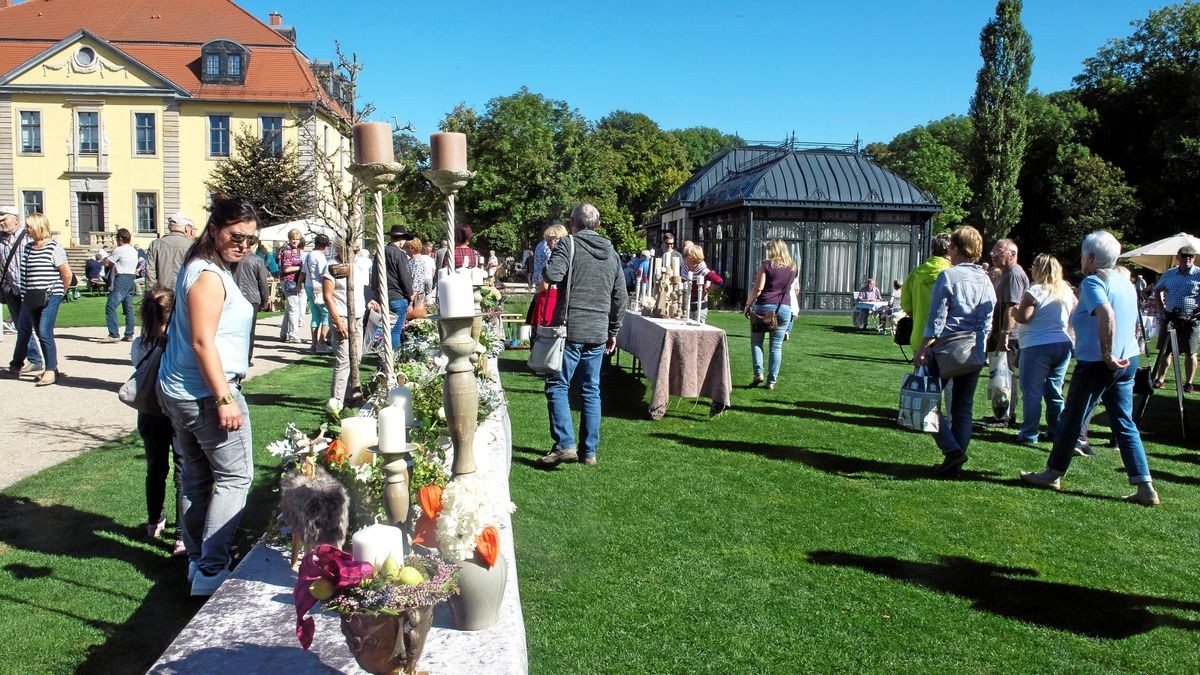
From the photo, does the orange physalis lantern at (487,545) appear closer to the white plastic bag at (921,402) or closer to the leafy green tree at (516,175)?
the white plastic bag at (921,402)

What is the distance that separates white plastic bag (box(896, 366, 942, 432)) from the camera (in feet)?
20.9

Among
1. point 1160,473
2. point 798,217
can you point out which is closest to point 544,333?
point 1160,473

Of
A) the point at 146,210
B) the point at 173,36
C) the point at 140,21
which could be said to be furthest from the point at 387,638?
the point at 140,21

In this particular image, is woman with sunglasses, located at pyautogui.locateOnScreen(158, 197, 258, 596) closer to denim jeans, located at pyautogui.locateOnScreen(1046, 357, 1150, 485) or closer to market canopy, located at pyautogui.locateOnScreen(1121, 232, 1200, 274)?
denim jeans, located at pyautogui.locateOnScreen(1046, 357, 1150, 485)

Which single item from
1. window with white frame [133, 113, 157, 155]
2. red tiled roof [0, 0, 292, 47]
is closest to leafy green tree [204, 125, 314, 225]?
window with white frame [133, 113, 157, 155]

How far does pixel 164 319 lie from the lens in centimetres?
432

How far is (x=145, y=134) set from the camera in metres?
39.1

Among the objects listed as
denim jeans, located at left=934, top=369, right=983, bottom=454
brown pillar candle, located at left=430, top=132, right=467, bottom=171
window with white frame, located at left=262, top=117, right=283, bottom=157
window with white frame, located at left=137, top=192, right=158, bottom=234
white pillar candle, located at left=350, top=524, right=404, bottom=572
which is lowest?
denim jeans, located at left=934, top=369, right=983, bottom=454

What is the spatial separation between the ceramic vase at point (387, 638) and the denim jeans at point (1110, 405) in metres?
5.18

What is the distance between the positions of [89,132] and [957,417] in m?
42.8

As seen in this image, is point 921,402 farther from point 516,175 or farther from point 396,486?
point 516,175

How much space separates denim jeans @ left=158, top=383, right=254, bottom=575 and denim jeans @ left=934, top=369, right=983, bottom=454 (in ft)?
16.2

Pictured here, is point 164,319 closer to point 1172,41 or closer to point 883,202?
point 883,202

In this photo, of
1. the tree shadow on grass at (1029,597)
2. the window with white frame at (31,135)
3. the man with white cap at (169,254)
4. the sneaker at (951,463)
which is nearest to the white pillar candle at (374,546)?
the tree shadow on grass at (1029,597)
